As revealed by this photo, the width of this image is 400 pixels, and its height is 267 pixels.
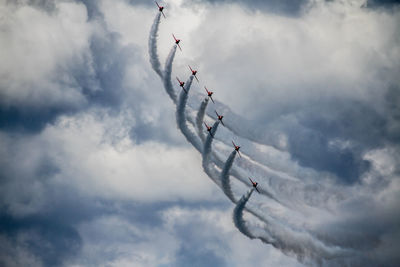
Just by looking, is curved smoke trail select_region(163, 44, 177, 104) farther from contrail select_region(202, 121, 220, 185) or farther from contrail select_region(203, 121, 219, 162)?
contrail select_region(202, 121, 220, 185)

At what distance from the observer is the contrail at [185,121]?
69875 mm

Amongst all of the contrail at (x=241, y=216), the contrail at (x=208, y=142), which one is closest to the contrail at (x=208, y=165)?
the contrail at (x=208, y=142)

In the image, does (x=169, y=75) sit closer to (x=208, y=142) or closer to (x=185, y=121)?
(x=185, y=121)

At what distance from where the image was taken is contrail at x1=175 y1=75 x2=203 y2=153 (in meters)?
69.9

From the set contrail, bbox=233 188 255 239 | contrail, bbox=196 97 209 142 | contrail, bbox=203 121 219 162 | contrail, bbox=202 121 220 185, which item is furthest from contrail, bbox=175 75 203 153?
contrail, bbox=233 188 255 239

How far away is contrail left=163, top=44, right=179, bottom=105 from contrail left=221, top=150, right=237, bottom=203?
18.5 m

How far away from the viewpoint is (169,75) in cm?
7538

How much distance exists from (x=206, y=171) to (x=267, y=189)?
719 inches

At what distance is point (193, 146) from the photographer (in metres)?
75.5

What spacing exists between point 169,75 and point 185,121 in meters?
10.8

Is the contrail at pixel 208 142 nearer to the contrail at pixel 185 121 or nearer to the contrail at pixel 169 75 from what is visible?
the contrail at pixel 185 121

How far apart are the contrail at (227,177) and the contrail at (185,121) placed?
8.48m

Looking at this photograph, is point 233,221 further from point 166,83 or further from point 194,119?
point 166,83

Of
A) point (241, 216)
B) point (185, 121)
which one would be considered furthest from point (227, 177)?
point (185, 121)
